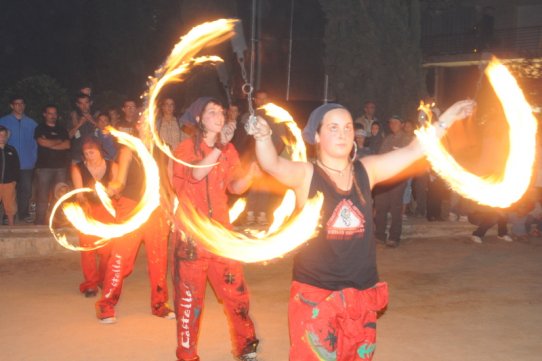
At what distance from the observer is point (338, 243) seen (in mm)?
4043

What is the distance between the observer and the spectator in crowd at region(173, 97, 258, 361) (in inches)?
212

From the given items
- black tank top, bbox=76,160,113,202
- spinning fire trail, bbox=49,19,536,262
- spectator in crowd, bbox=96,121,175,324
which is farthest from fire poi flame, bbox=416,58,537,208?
black tank top, bbox=76,160,113,202

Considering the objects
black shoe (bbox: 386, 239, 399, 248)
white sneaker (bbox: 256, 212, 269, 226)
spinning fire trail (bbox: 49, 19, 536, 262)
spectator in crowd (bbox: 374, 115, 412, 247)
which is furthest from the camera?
white sneaker (bbox: 256, 212, 269, 226)

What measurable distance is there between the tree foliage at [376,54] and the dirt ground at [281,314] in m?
8.45

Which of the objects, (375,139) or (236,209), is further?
(375,139)

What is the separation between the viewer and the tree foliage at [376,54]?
714 inches

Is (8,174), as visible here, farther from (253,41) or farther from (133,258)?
(253,41)

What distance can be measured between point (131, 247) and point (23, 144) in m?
5.35

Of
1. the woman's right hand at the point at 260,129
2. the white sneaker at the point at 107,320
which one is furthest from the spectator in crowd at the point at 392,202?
the woman's right hand at the point at 260,129

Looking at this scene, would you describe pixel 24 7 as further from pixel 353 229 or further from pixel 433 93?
pixel 353 229

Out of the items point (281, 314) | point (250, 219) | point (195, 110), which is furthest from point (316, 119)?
point (250, 219)

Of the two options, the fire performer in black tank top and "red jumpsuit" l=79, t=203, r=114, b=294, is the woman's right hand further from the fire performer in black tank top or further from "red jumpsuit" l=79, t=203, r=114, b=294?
"red jumpsuit" l=79, t=203, r=114, b=294

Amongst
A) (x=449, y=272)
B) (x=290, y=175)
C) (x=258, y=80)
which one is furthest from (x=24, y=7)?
(x=290, y=175)

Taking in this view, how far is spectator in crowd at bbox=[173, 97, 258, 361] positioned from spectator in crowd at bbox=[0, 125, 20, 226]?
6.18 meters
